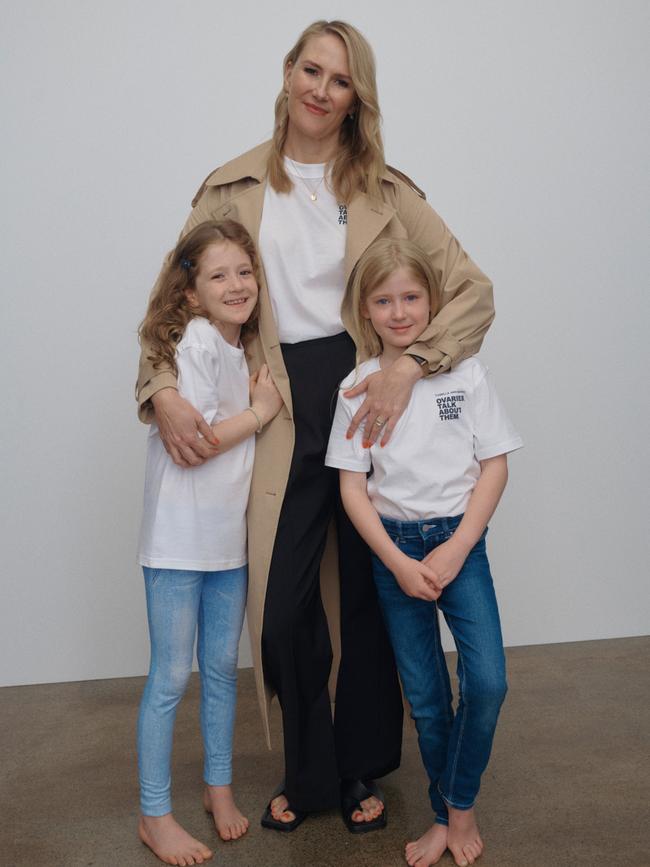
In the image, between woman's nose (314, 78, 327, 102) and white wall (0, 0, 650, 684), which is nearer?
woman's nose (314, 78, 327, 102)

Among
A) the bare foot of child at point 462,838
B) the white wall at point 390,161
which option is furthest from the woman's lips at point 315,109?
the bare foot of child at point 462,838

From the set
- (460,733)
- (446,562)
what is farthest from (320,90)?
(460,733)

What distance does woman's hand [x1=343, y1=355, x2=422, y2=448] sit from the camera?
197cm

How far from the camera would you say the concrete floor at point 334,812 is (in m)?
2.07

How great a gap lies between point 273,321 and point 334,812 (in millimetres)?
1179

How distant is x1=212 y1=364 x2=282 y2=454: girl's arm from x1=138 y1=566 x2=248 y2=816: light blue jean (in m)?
0.31

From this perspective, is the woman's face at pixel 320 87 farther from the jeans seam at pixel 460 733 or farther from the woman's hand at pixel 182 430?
the jeans seam at pixel 460 733

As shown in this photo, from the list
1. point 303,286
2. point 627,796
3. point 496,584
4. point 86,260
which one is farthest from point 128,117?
point 627,796

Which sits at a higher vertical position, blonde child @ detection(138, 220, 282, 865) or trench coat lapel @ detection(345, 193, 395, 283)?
trench coat lapel @ detection(345, 193, 395, 283)

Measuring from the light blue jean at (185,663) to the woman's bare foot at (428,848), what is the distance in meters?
0.46

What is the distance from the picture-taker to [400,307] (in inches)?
80.3

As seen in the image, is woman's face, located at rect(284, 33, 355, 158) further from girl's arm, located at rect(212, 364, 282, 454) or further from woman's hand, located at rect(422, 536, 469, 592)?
woman's hand, located at rect(422, 536, 469, 592)

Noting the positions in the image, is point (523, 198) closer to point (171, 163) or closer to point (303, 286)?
point (171, 163)

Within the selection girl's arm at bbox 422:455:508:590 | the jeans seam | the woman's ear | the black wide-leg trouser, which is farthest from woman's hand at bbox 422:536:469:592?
the woman's ear
